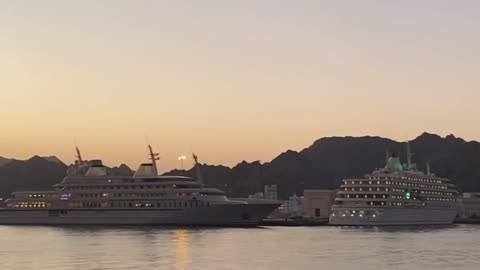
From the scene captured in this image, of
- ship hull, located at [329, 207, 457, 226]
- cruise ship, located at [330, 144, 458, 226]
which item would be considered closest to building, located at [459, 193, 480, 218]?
cruise ship, located at [330, 144, 458, 226]

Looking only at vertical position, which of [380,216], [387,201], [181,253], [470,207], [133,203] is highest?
[133,203]

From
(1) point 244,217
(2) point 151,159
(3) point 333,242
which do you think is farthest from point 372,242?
(2) point 151,159

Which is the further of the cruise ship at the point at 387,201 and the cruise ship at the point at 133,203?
the cruise ship at the point at 387,201

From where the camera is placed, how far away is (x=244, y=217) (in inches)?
4380

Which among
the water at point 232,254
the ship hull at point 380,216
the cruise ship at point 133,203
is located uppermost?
the cruise ship at point 133,203

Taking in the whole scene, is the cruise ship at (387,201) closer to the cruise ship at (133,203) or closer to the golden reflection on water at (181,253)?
the cruise ship at (133,203)

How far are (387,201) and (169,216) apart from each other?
33.7 m

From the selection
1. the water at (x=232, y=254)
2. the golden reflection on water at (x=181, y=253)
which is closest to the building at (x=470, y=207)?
the water at (x=232, y=254)

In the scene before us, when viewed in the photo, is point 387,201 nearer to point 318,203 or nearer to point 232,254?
point 318,203

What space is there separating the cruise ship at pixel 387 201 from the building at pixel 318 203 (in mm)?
32694

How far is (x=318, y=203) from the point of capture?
16025 cm

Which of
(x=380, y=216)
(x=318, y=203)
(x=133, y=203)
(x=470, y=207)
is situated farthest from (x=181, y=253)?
(x=470, y=207)

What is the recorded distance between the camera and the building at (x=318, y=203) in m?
158

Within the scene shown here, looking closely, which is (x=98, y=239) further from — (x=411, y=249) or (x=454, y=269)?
(x=454, y=269)
